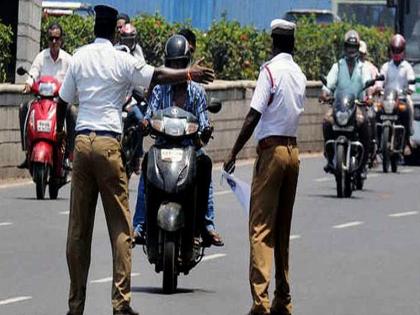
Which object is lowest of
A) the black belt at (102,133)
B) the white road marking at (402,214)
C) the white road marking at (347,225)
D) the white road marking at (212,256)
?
the white road marking at (402,214)

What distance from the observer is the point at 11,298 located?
41.8ft

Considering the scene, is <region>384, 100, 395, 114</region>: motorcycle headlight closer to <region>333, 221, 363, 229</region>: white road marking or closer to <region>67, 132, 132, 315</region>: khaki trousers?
<region>333, 221, 363, 229</region>: white road marking

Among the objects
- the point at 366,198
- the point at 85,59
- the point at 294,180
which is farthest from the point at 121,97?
the point at 366,198

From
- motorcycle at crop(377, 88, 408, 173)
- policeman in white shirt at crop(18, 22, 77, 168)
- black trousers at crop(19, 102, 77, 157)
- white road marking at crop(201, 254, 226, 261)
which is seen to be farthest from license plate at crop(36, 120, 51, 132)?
motorcycle at crop(377, 88, 408, 173)

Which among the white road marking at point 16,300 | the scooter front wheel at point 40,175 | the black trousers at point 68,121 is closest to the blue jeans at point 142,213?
the white road marking at point 16,300

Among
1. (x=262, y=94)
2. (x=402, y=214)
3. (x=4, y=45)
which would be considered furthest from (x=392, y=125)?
(x=262, y=94)

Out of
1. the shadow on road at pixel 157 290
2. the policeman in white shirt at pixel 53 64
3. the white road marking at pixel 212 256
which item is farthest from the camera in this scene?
the policeman in white shirt at pixel 53 64

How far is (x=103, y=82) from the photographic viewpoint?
1155 cm

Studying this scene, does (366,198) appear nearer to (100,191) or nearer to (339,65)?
(339,65)

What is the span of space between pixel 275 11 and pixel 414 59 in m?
11.6

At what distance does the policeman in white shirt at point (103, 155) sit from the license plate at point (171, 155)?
4.98 feet

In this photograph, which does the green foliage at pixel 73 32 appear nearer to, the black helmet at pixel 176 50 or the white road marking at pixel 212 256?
the white road marking at pixel 212 256

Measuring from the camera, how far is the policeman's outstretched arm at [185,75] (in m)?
11.2

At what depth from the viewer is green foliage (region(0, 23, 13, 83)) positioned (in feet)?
78.2
